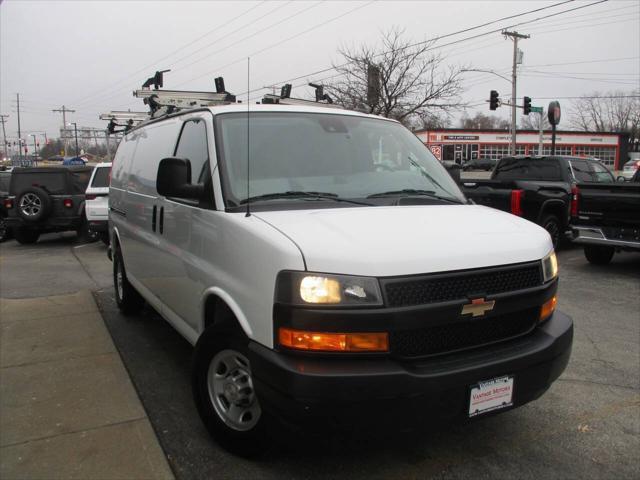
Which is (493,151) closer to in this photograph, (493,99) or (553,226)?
(493,99)

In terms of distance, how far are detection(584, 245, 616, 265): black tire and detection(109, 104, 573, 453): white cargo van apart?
20.6 ft

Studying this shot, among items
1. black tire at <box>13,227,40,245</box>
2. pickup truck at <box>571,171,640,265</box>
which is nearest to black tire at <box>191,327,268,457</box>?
pickup truck at <box>571,171,640,265</box>

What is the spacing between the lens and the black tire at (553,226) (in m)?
9.95

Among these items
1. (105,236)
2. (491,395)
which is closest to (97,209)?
(105,236)

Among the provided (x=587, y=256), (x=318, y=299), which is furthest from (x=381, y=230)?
(x=587, y=256)

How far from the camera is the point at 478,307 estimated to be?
2613mm

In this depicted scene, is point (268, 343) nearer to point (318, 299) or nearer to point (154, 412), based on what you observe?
point (318, 299)

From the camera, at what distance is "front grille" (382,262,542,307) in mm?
2447

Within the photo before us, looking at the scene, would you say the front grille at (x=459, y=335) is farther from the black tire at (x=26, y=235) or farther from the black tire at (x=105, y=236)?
the black tire at (x=26, y=235)

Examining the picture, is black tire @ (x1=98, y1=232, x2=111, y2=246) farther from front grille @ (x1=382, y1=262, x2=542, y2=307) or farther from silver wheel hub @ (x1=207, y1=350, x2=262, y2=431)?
front grille @ (x1=382, y1=262, x2=542, y2=307)

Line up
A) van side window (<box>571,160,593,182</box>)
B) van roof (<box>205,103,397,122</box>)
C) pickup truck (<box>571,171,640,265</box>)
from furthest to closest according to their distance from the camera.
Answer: van side window (<box>571,160,593,182</box>) → pickup truck (<box>571,171,640,265</box>) → van roof (<box>205,103,397,122</box>)

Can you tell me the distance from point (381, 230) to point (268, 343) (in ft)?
2.57

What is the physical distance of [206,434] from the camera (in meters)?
3.39

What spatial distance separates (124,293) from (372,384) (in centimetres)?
438
